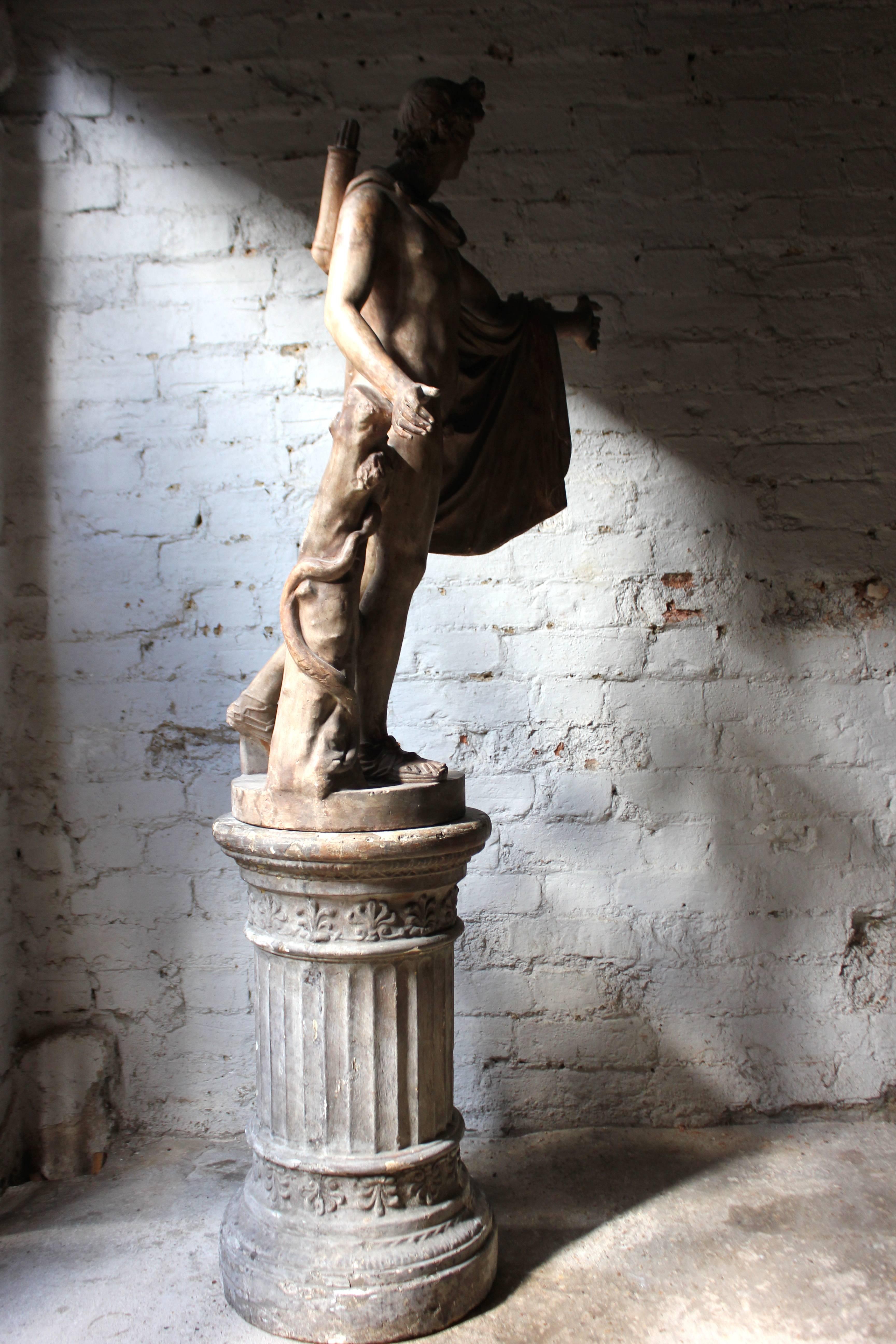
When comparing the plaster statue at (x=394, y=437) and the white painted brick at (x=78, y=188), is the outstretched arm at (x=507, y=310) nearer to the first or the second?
the plaster statue at (x=394, y=437)

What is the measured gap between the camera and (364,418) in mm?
1832

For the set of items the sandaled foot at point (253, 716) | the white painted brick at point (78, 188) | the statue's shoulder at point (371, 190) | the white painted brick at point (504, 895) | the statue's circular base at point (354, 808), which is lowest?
the white painted brick at point (504, 895)

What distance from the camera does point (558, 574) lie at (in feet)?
9.31

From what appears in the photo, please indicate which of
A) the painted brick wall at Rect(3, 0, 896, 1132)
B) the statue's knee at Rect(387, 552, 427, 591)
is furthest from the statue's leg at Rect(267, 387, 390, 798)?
the painted brick wall at Rect(3, 0, 896, 1132)

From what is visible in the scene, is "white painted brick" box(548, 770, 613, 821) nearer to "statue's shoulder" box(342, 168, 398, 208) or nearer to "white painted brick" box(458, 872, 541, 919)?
"white painted brick" box(458, 872, 541, 919)

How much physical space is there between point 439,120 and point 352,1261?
2.16 meters

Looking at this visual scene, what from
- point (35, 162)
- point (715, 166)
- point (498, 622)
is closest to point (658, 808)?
point (498, 622)

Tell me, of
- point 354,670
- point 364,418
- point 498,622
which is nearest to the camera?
point 364,418

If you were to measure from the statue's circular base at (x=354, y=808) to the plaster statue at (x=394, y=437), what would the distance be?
3 centimetres

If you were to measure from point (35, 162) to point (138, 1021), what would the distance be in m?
2.35

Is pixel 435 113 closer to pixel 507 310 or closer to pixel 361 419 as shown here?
pixel 507 310

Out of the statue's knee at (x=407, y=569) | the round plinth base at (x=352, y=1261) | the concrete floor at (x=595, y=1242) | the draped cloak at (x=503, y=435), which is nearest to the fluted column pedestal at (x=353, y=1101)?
the round plinth base at (x=352, y=1261)

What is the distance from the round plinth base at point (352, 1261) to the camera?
1.92m

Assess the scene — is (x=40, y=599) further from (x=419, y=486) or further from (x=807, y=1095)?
(x=807, y=1095)
